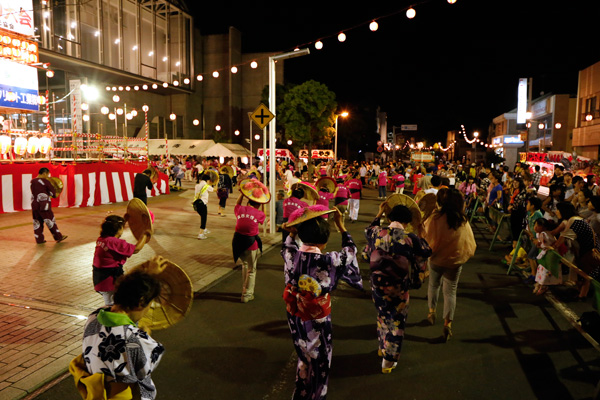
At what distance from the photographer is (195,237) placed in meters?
11.0

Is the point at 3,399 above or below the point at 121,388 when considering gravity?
below

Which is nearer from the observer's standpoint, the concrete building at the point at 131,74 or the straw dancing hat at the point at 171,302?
the straw dancing hat at the point at 171,302

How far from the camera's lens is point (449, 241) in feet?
16.2

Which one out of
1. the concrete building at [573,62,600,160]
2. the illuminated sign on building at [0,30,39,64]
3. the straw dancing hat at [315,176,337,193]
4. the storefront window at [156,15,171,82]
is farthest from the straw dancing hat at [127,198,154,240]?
the storefront window at [156,15,171,82]

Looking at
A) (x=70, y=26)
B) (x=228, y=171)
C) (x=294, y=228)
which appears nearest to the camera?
(x=294, y=228)

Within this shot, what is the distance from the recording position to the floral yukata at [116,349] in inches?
88.0

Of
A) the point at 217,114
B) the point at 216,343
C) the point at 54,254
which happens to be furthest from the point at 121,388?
the point at 217,114

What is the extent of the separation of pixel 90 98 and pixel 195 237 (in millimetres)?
26990

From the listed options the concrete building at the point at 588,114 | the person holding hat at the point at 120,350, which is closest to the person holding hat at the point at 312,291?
the person holding hat at the point at 120,350

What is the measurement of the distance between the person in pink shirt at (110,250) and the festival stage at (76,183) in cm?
1200

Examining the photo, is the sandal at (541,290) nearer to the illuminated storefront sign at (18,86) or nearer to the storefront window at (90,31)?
the illuminated storefront sign at (18,86)

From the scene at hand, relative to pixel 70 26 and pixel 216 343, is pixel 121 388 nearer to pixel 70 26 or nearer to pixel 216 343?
pixel 216 343

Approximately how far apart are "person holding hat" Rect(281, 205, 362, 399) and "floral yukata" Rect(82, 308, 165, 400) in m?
1.31

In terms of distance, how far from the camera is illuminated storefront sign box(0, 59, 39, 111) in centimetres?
1783
